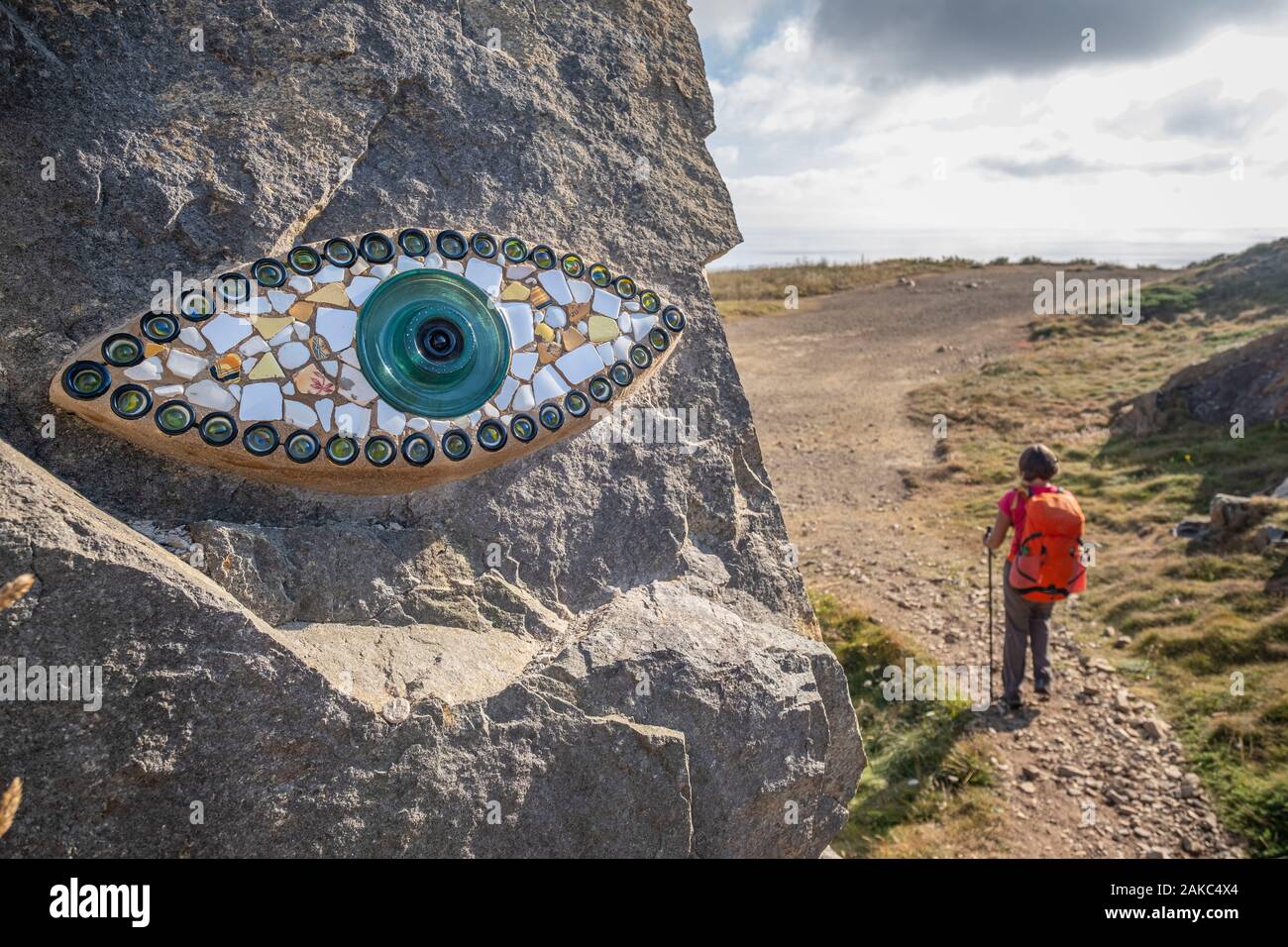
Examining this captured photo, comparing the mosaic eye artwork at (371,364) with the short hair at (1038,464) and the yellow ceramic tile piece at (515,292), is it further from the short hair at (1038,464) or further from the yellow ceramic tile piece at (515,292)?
the short hair at (1038,464)

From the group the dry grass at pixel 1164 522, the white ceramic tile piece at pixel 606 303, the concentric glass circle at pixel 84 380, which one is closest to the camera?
the concentric glass circle at pixel 84 380

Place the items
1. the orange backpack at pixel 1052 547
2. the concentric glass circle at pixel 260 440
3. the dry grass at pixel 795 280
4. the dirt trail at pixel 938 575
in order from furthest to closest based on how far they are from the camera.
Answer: the dry grass at pixel 795 280 < the orange backpack at pixel 1052 547 < the dirt trail at pixel 938 575 < the concentric glass circle at pixel 260 440

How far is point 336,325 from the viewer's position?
391 cm

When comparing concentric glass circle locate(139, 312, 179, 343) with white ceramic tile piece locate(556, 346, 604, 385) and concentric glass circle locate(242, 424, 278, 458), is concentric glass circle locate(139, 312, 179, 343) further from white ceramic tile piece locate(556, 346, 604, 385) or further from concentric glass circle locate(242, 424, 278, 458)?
white ceramic tile piece locate(556, 346, 604, 385)

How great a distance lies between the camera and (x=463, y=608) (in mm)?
3932

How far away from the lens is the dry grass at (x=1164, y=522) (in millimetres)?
6098

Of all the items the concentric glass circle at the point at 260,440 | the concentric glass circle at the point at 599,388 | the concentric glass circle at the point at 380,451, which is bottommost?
the concentric glass circle at the point at 380,451

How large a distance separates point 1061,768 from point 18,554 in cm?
602

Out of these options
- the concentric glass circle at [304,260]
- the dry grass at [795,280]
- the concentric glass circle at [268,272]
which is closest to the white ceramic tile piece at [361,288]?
the concentric glass circle at [304,260]

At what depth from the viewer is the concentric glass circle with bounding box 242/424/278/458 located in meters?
3.67

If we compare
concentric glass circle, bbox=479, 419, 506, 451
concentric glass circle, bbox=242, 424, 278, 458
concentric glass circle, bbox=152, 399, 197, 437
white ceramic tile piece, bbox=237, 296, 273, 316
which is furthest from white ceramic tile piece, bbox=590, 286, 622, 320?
concentric glass circle, bbox=152, 399, 197, 437

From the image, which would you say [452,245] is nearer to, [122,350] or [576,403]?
[576,403]

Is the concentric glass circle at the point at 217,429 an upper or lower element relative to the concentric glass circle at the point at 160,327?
lower

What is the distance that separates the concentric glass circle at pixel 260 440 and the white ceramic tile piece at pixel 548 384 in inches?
44.7
